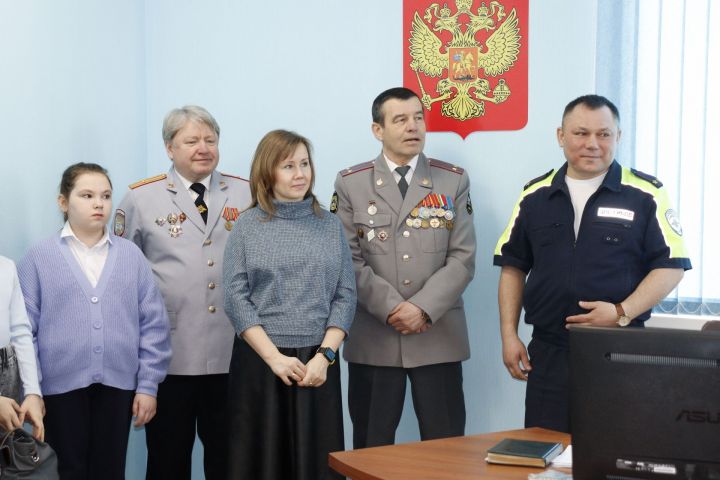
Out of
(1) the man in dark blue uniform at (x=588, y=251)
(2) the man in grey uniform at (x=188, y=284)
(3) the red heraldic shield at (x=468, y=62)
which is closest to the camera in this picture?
(1) the man in dark blue uniform at (x=588, y=251)

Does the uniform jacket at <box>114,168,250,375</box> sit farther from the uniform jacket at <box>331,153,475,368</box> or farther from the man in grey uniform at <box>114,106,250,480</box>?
the uniform jacket at <box>331,153,475,368</box>

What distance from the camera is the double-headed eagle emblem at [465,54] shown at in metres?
3.47

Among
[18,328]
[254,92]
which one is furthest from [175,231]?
[254,92]

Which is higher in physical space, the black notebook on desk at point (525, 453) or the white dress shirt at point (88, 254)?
the white dress shirt at point (88, 254)

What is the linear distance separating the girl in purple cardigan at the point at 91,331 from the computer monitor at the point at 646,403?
5.55 ft

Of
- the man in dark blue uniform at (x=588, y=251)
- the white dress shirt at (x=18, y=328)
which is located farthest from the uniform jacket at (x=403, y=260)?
the white dress shirt at (x=18, y=328)

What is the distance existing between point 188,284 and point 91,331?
45 cm

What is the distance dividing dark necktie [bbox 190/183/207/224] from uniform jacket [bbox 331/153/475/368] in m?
0.48

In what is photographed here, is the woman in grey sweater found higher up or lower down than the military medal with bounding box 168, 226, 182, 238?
lower down

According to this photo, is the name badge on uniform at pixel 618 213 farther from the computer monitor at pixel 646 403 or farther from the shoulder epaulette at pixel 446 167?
the computer monitor at pixel 646 403

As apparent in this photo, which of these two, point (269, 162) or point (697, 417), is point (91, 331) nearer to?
point (269, 162)

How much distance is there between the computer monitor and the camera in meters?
1.31

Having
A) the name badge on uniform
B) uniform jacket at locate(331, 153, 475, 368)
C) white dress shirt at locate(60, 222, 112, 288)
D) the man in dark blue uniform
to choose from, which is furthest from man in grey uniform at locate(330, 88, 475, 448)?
white dress shirt at locate(60, 222, 112, 288)

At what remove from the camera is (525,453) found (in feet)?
5.73
